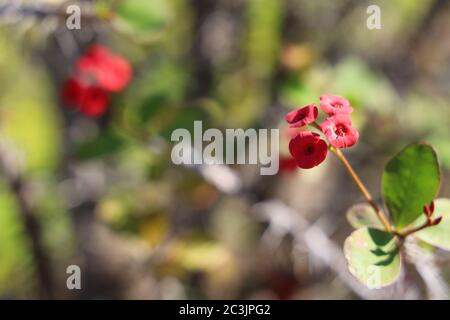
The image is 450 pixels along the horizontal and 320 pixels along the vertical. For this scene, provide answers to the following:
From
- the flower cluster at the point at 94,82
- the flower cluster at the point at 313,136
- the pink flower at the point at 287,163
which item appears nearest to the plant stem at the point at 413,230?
the flower cluster at the point at 313,136

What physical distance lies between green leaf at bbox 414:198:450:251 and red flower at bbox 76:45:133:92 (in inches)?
32.2

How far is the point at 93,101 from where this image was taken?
1414 mm

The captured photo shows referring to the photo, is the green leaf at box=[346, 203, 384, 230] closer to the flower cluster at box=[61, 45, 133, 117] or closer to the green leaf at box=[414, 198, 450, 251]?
the green leaf at box=[414, 198, 450, 251]

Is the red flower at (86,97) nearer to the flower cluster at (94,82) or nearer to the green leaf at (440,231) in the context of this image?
the flower cluster at (94,82)

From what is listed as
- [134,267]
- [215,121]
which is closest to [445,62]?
[215,121]

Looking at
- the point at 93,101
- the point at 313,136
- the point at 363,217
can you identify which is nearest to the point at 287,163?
the point at 93,101

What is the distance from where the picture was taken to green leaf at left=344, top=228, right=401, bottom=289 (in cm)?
74

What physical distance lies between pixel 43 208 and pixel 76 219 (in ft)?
0.40

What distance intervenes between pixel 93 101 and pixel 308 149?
78 cm

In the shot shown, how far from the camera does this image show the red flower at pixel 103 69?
4.67ft

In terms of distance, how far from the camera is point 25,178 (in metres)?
1.72

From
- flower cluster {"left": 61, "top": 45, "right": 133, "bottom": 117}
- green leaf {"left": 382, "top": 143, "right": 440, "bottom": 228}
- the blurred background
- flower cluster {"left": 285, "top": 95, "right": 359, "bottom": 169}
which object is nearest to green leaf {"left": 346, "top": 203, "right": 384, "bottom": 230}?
green leaf {"left": 382, "top": 143, "right": 440, "bottom": 228}

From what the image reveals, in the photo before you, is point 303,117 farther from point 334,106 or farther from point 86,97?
point 86,97

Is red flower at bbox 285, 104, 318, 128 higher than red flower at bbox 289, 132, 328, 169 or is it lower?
higher
